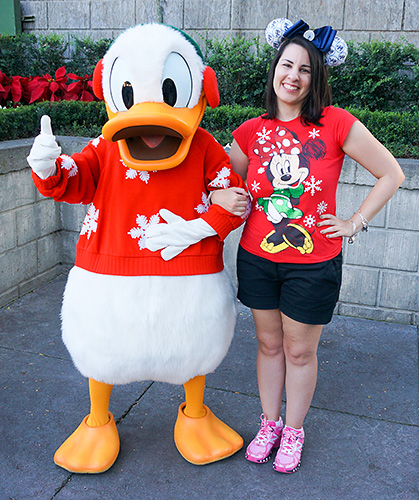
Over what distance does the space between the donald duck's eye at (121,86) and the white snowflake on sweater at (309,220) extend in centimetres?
80

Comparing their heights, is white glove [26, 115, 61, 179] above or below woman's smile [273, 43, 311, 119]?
below

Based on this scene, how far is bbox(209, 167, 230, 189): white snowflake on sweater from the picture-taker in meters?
2.19

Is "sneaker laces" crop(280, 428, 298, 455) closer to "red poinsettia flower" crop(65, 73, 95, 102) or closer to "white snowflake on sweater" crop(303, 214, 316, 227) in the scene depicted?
"white snowflake on sweater" crop(303, 214, 316, 227)

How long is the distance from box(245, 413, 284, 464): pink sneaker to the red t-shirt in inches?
32.7

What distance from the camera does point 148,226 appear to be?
214 centimetres

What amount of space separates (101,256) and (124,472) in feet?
3.15

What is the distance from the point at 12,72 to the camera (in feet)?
20.4

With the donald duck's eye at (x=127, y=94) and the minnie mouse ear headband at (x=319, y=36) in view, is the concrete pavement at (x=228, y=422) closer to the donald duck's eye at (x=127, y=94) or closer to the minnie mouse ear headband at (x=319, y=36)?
the donald duck's eye at (x=127, y=94)

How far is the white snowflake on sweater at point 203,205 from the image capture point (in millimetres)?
2203

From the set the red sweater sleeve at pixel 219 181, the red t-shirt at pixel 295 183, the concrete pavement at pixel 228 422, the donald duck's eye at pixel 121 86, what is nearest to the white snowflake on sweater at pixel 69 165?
the donald duck's eye at pixel 121 86

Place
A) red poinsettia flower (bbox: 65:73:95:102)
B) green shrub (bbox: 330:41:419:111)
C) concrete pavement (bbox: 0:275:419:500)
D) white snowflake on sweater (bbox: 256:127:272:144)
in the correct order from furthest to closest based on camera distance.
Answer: red poinsettia flower (bbox: 65:73:95:102) < green shrub (bbox: 330:41:419:111) < concrete pavement (bbox: 0:275:419:500) < white snowflake on sweater (bbox: 256:127:272:144)

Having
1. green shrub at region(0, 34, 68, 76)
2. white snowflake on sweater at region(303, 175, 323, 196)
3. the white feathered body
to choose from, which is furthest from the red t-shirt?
green shrub at region(0, 34, 68, 76)

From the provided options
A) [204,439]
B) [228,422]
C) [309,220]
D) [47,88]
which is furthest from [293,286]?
[47,88]

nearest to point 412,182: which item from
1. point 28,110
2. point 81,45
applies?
point 28,110
